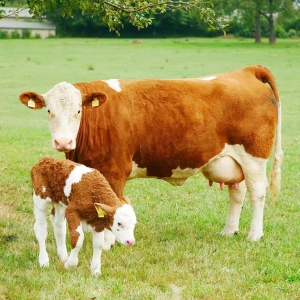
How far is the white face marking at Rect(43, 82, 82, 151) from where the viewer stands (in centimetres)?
661

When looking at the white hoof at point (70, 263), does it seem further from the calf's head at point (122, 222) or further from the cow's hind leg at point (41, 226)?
the calf's head at point (122, 222)

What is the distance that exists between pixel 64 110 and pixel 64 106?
0.05 metres

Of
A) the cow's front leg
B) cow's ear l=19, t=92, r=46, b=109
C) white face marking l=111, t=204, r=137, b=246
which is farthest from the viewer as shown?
cow's ear l=19, t=92, r=46, b=109

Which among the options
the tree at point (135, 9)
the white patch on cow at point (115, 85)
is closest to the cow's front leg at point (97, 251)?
the white patch on cow at point (115, 85)

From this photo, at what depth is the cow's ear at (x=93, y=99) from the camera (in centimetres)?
686

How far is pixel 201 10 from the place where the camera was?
27.6 ft

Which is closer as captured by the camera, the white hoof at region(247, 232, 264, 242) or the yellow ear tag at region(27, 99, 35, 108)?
the yellow ear tag at region(27, 99, 35, 108)

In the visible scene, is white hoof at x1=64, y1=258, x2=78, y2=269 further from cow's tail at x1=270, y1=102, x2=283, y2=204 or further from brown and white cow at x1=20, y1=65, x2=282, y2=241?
cow's tail at x1=270, y1=102, x2=283, y2=204

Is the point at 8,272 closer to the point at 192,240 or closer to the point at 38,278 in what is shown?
the point at 38,278

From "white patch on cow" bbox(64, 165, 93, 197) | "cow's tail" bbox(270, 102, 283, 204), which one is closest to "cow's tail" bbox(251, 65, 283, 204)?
"cow's tail" bbox(270, 102, 283, 204)

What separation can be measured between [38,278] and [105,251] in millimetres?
1171

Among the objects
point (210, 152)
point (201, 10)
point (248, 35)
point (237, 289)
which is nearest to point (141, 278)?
point (237, 289)

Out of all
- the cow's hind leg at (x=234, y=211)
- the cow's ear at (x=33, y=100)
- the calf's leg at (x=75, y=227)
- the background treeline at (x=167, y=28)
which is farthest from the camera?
the background treeline at (x=167, y=28)

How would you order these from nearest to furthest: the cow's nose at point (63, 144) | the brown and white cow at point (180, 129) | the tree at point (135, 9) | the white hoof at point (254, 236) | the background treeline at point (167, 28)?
the cow's nose at point (63, 144) < the brown and white cow at point (180, 129) < the white hoof at point (254, 236) < the tree at point (135, 9) < the background treeline at point (167, 28)
